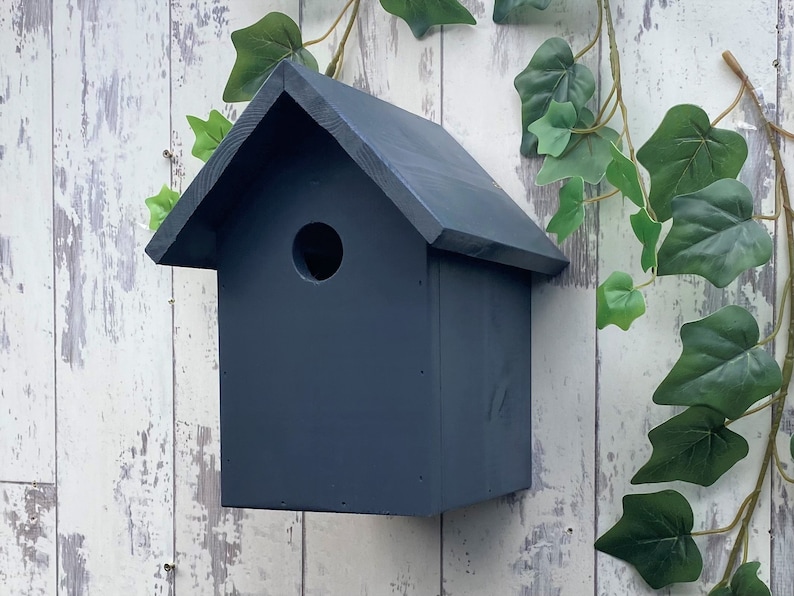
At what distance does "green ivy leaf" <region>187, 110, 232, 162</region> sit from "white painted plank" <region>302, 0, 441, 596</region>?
0.41 feet

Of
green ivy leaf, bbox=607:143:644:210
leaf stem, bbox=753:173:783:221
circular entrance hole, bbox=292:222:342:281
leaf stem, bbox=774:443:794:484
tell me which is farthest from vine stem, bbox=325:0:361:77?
leaf stem, bbox=774:443:794:484

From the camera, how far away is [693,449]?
91 centimetres

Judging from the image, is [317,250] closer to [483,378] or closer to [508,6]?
[483,378]

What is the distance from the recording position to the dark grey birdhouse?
32.4 inches

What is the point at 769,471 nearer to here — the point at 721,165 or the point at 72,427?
the point at 721,165

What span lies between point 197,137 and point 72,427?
386 mm

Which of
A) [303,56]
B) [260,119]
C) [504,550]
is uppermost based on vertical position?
[303,56]

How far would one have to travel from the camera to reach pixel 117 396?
1.21 meters

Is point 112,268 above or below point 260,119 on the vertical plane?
below

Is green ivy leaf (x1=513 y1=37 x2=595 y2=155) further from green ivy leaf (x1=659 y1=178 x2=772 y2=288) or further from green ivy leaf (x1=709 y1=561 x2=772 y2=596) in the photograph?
green ivy leaf (x1=709 y1=561 x2=772 y2=596)

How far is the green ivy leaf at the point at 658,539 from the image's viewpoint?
0.93m

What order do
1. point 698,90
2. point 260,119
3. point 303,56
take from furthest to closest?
point 303,56
point 698,90
point 260,119

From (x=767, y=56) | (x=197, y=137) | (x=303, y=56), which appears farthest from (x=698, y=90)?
(x=197, y=137)

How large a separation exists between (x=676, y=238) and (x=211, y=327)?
535mm
